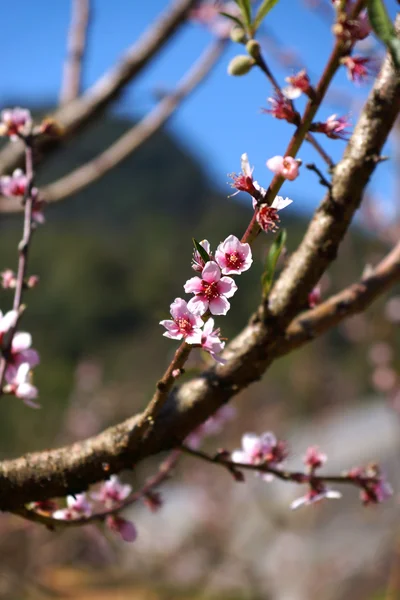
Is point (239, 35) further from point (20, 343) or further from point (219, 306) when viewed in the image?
point (20, 343)

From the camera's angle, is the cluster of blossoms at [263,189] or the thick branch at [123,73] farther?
the thick branch at [123,73]

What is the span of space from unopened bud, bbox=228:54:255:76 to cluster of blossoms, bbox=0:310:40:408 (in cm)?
36

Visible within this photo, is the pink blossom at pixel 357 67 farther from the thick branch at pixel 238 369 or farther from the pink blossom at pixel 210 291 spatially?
the pink blossom at pixel 210 291

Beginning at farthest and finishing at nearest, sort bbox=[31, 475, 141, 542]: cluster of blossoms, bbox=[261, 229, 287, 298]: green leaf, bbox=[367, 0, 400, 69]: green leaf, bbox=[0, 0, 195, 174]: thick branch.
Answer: bbox=[0, 0, 195, 174]: thick branch, bbox=[31, 475, 141, 542]: cluster of blossoms, bbox=[261, 229, 287, 298]: green leaf, bbox=[367, 0, 400, 69]: green leaf

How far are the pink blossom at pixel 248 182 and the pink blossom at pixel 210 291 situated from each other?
0.23 feet

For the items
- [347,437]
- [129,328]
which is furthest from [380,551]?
[129,328]

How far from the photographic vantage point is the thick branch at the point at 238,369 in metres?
0.64

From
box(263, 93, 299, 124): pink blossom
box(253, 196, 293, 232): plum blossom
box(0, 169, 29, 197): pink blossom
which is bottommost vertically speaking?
box(253, 196, 293, 232): plum blossom

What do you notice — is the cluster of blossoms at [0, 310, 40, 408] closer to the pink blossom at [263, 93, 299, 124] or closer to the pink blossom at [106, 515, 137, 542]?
the pink blossom at [106, 515, 137, 542]

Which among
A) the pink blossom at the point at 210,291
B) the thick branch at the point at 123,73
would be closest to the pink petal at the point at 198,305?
the pink blossom at the point at 210,291

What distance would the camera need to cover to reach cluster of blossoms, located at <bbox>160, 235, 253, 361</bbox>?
1.67 feet

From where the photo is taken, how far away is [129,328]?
1803 centimetres

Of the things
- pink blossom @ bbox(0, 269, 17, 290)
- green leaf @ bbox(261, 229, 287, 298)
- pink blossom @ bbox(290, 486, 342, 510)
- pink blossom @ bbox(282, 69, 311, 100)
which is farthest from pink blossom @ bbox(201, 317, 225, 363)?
pink blossom @ bbox(0, 269, 17, 290)

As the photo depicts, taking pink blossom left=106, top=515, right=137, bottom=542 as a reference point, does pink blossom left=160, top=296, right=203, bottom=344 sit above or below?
above
